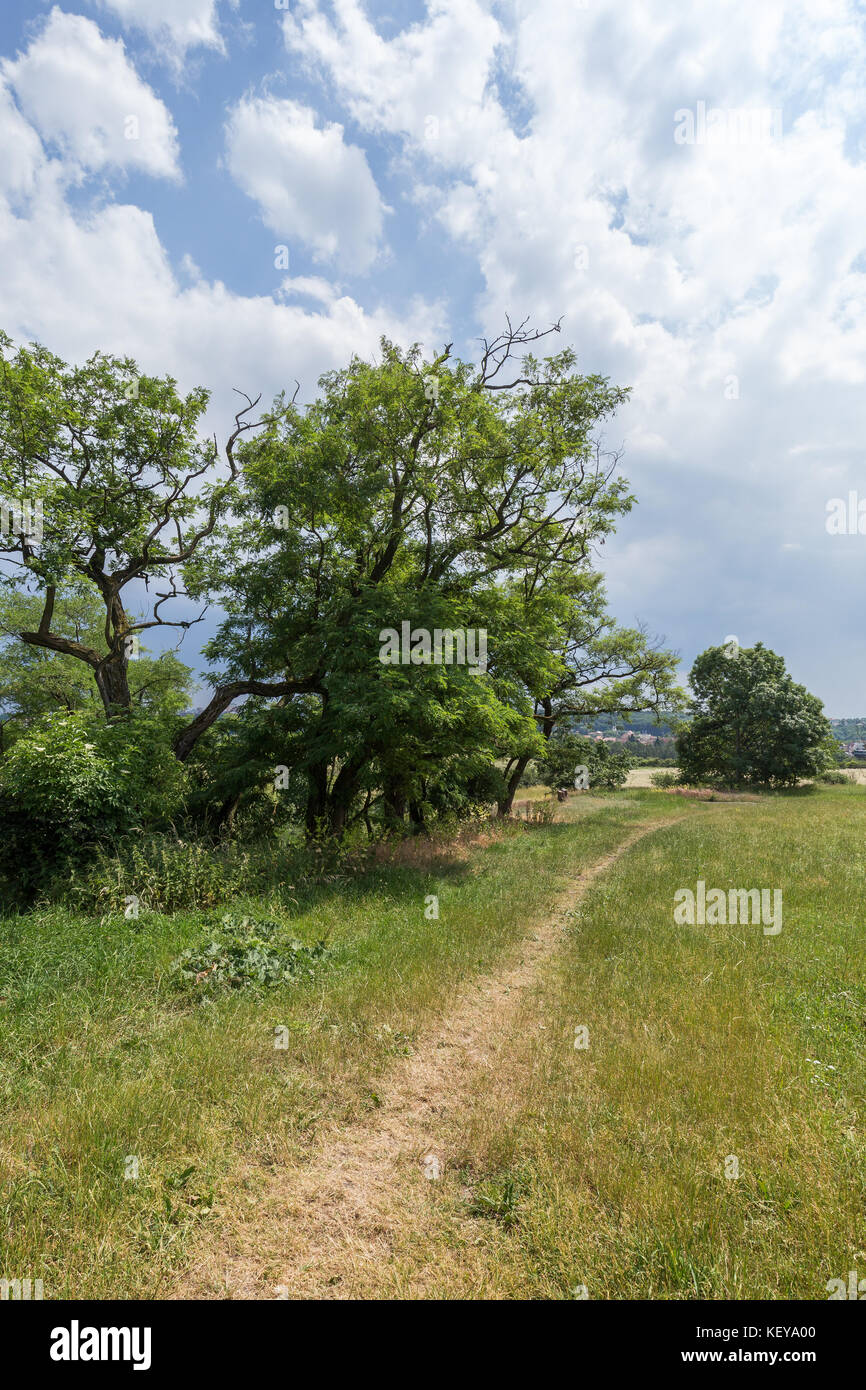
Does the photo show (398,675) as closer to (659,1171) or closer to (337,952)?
(337,952)

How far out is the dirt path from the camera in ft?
9.78

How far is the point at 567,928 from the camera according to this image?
917 centimetres

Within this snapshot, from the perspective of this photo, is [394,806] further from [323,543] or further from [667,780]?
[667,780]

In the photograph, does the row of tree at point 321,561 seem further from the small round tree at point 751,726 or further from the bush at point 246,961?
the small round tree at point 751,726

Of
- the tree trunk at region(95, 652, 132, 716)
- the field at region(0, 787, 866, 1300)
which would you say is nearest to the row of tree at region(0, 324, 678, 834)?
the tree trunk at region(95, 652, 132, 716)

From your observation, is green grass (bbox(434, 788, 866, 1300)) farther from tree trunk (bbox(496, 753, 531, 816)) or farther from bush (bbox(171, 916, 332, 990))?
tree trunk (bbox(496, 753, 531, 816))

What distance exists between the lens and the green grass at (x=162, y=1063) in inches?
127

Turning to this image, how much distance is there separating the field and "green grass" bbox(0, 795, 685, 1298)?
0.08ft

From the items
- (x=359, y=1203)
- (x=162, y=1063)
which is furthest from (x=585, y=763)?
(x=359, y=1203)

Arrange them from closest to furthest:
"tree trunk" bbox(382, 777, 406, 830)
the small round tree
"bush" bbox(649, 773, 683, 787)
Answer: "tree trunk" bbox(382, 777, 406, 830), the small round tree, "bush" bbox(649, 773, 683, 787)

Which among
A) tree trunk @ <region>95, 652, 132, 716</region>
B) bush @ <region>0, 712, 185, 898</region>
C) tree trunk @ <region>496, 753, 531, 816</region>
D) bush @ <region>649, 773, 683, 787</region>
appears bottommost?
bush @ <region>649, 773, 683, 787</region>

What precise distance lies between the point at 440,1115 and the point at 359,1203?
1.12 metres

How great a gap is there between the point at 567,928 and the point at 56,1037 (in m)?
7.55
